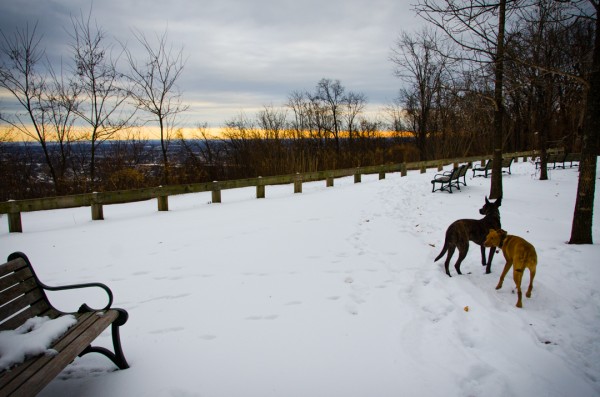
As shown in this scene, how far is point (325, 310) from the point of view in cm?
354

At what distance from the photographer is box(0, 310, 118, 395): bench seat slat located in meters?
1.76

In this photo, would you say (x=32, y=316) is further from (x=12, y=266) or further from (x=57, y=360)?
(x=57, y=360)

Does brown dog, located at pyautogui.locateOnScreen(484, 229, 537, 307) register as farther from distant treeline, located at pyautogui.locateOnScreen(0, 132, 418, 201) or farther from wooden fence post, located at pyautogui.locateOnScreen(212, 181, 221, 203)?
distant treeline, located at pyautogui.locateOnScreen(0, 132, 418, 201)

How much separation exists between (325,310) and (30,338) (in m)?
2.53

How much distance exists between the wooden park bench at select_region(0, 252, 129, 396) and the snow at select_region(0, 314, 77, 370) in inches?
1.3

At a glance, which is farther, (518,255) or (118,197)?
(118,197)

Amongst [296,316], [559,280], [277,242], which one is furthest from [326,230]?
[559,280]

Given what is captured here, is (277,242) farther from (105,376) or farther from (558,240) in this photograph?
(558,240)

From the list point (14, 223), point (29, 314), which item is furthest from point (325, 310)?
point (14, 223)

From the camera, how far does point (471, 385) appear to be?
2434 mm

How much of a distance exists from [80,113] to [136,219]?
6.17 m

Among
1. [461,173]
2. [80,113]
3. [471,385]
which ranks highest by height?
[80,113]

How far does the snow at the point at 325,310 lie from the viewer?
2516 millimetres

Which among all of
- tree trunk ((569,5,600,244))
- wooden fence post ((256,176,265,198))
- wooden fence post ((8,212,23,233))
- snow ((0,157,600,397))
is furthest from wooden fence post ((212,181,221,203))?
tree trunk ((569,5,600,244))
